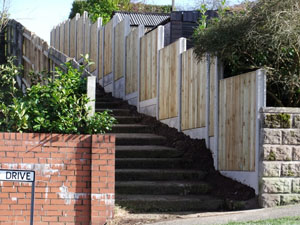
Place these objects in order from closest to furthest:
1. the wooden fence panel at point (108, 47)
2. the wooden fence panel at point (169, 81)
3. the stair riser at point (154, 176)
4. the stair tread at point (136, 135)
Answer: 1. the stair riser at point (154, 176)
2. the stair tread at point (136, 135)
3. the wooden fence panel at point (169, 81)
4. the wooden fence panel at point (108, 47)

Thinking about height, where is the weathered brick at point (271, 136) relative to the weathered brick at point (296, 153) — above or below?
above

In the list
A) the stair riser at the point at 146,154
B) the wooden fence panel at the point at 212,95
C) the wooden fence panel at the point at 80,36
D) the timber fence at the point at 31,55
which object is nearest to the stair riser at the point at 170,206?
the timber fence at the point at 31,55

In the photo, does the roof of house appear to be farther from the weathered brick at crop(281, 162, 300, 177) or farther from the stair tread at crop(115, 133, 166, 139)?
the weathered brick at crop(281, 162, 300, 177)

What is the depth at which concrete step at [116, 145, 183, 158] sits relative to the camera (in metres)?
11.2

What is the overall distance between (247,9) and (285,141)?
240cm

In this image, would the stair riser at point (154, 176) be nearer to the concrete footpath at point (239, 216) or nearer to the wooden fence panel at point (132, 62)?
the concrete footpath at point (239, 216)

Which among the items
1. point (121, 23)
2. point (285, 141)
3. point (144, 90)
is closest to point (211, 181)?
point (285, 141)

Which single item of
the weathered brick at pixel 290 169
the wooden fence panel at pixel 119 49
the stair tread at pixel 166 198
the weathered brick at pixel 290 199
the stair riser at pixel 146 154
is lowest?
the stair tread at pixel 166 198

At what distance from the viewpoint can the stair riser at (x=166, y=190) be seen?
32.4 feet

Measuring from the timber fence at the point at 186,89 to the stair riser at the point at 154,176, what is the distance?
1.52ft

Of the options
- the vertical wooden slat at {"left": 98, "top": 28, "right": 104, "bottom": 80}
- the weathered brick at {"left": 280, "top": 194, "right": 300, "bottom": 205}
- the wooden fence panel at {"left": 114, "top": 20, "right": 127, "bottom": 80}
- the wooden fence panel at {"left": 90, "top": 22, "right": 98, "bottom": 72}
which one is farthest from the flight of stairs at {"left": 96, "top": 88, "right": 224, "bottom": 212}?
the wooden fence panel at {"left": 90, "top": 22, "right": 98, "bottom": 72}

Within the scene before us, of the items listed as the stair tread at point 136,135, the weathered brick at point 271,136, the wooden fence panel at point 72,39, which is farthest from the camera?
the wooden fence panel at point 72,39

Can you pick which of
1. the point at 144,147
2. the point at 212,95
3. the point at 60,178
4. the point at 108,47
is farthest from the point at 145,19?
the point at 60,178

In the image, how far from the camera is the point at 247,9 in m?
10.0
